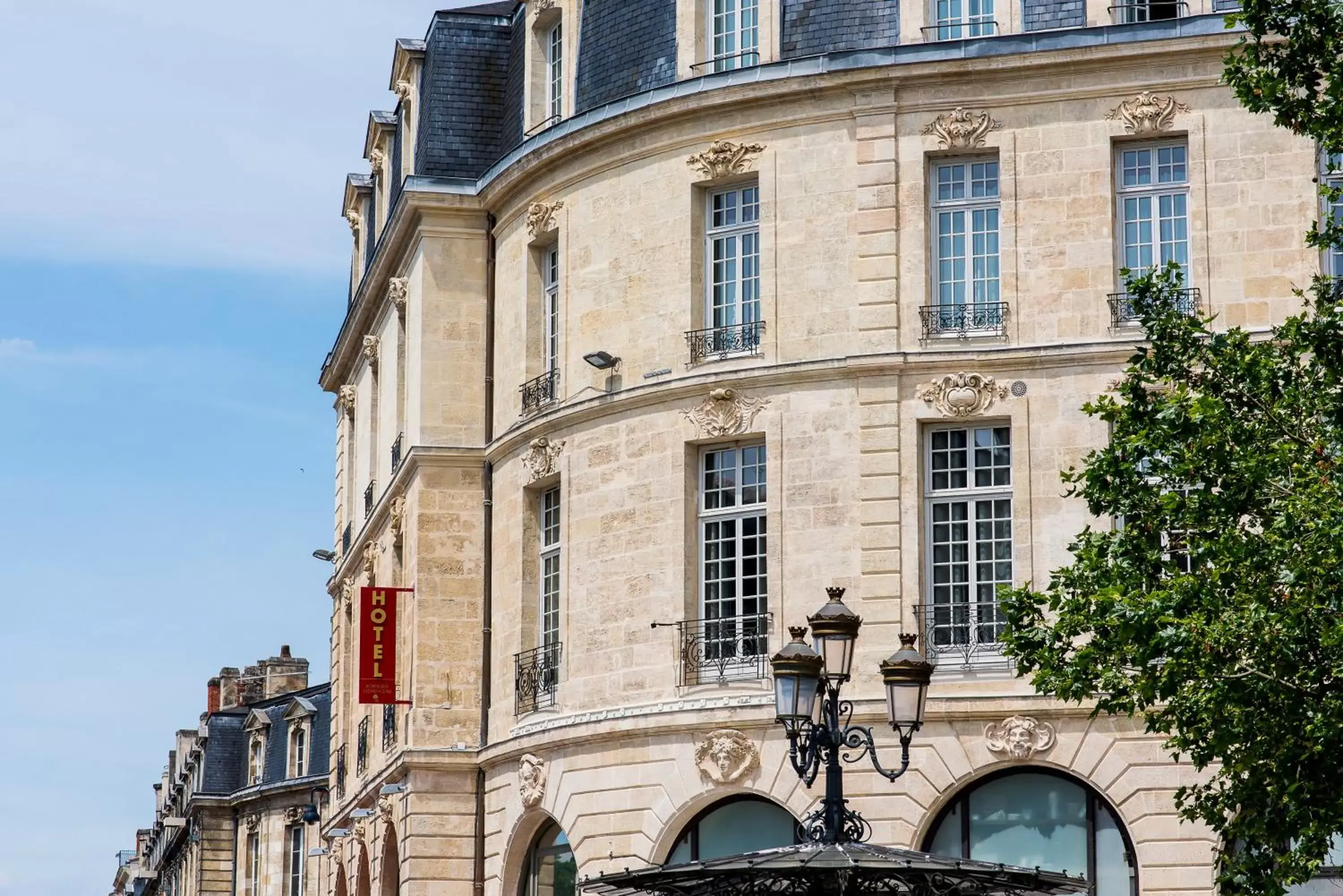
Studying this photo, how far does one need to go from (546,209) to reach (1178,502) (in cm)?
1237

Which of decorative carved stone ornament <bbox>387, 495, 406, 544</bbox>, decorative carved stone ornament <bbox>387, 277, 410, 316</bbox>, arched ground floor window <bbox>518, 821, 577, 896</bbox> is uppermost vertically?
decorative carved stone ornament <bbox>387, 277, 410, 316</bbox>

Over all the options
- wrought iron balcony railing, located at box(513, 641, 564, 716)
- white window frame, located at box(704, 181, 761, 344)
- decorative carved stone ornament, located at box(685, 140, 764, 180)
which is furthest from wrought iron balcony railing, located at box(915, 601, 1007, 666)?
decorative carved stone ornament, located at box(685, 140, 764, 180)

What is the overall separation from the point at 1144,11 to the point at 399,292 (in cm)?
1151

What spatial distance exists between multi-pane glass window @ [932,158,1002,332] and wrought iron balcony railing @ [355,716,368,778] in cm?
1325

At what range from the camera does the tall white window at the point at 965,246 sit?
29500mm

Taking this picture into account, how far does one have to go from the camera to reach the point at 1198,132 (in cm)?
2891

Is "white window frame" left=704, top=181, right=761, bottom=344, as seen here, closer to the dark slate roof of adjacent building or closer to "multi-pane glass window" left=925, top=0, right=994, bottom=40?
"multi-pane glass window" left=925, top=0, right=994, bottom=40

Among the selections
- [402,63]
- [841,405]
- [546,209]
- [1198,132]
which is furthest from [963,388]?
[402,63]

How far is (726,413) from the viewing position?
30.1m

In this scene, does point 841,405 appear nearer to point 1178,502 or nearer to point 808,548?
point 808,548

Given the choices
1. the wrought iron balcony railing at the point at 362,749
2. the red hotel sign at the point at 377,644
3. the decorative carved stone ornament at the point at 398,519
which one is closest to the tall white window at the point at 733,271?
the red hotel sign at the point at 377,644

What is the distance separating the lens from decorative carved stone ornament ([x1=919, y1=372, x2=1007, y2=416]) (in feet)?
95.1

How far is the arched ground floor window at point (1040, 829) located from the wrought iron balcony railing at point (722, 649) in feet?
8.94

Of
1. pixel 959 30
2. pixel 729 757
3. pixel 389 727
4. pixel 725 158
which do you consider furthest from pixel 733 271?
pixel 389 727
